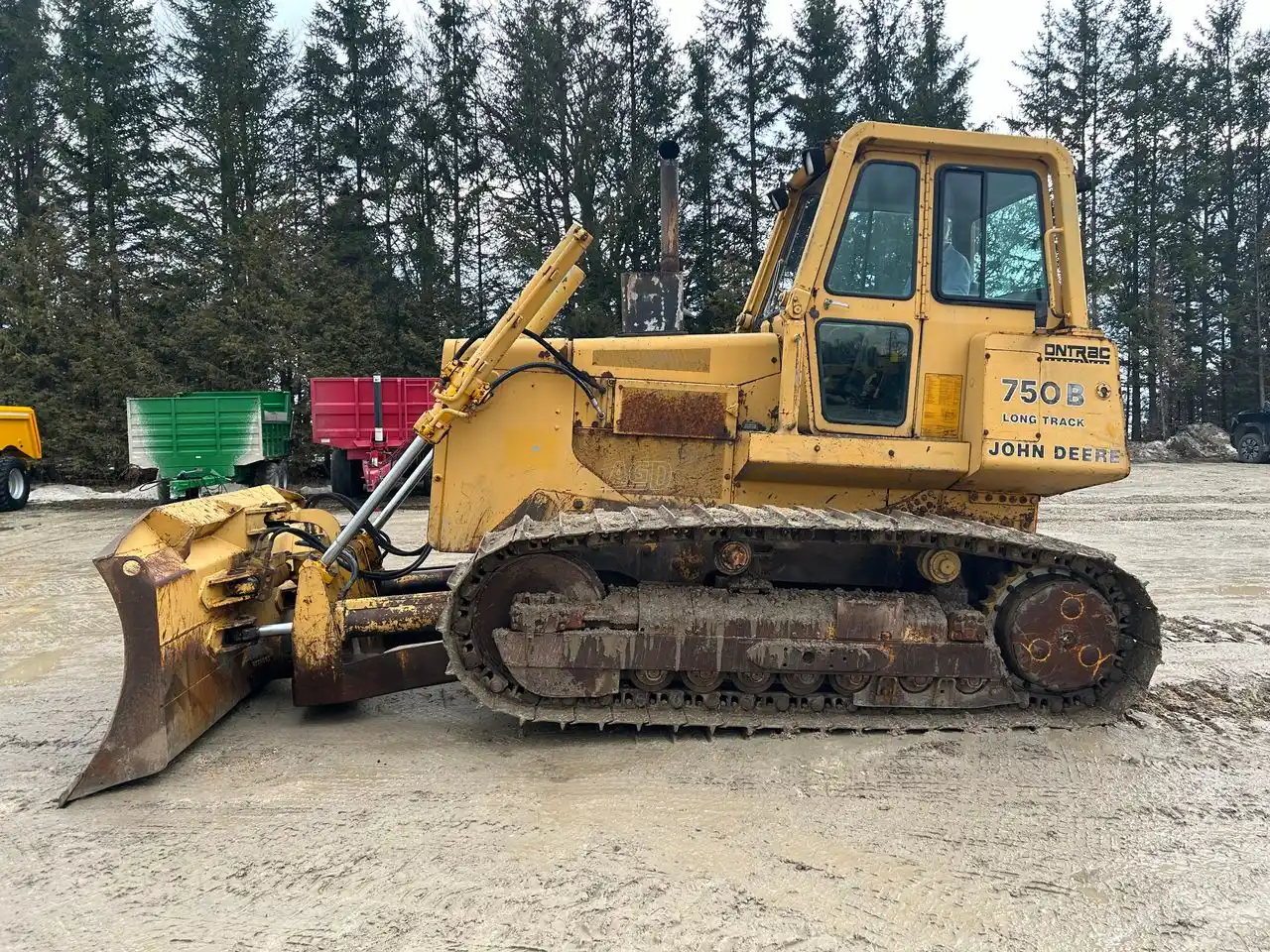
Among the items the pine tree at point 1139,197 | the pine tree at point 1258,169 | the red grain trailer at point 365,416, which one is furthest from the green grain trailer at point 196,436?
the pine tree at point 1258,169

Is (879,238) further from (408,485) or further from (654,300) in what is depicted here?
(408,485)

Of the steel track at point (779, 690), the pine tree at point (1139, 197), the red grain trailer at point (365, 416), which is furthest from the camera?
the pine tree at point (1139, 197)

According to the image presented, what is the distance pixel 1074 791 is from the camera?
3195 mm

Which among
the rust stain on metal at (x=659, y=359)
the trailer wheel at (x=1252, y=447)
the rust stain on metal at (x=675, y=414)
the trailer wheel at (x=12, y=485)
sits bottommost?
the trailer wheel at (x=12, y=485)

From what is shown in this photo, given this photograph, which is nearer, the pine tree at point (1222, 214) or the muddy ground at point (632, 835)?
the muddy ground at point (632, 835)

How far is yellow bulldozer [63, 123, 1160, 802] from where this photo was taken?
363 cm

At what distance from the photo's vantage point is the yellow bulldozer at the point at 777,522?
3.63 metres

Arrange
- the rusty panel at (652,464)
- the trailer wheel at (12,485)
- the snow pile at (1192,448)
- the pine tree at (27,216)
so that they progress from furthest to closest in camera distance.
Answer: the snow pile at (1192,448) < the pine tree at (27,216) < the trailer wheel at (12,485) < the rusty panel at (652,464)

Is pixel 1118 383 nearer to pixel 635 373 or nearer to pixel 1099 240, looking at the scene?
pixel 635 373

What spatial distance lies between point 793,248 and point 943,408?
1323 mm

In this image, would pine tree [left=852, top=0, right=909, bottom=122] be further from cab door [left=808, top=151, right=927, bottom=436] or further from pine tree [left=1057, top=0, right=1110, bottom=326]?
cab door [left=808, top=151, right=927, bottom=436]

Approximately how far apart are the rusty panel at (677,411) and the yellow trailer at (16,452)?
47.6 feet

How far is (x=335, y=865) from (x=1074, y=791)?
2857mm

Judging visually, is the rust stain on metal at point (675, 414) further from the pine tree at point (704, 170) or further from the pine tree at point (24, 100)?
the pine tree at point (24, 100)
